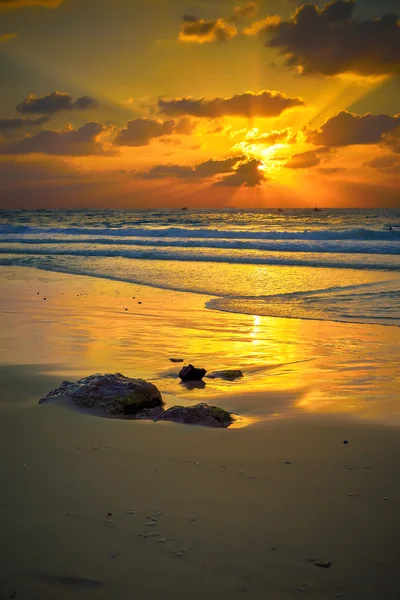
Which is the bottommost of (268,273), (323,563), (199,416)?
(323,563)

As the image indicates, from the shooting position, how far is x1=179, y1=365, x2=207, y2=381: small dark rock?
604 cm

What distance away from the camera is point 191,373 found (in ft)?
19.9

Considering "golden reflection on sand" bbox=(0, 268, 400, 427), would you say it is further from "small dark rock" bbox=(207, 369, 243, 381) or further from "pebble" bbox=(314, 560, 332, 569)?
"pebble" bbox=(314, 560, 332, 569)

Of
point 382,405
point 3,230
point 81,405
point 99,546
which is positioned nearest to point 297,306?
point 382,405

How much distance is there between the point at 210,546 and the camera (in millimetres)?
2957

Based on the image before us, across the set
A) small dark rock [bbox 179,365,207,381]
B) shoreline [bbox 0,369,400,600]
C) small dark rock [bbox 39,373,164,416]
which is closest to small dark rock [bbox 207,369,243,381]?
small dark rock [bbox 179,365,207,381]

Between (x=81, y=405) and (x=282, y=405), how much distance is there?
1887mm

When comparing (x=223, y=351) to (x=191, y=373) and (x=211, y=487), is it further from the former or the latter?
(x=211, y=487)

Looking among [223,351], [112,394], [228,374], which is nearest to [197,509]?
[112,394]

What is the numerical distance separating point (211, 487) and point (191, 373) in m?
2.49

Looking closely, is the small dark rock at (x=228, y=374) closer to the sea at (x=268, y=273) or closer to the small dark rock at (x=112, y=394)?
the small dark rock at (x=112, y=394)

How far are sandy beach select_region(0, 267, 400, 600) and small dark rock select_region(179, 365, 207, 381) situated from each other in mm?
153

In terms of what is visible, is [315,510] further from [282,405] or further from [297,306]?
[297,306]

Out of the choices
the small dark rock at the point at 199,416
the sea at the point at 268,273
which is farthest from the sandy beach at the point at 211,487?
the sea at the point at 268,273
